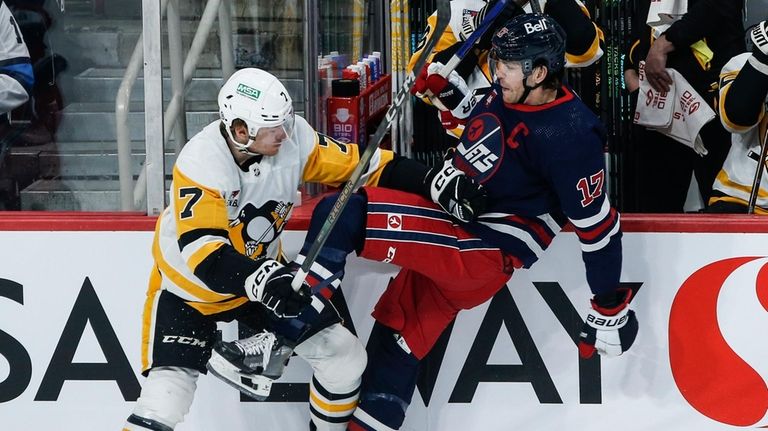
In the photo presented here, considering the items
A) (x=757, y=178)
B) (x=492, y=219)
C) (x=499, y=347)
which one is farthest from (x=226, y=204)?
(x=757, y=178)

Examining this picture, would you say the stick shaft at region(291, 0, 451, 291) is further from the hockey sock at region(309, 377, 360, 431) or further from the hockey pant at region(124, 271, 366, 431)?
the hockey sock at region(309, 377, 360, 431)

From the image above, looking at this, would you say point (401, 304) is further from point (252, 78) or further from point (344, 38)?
point (344, 38)

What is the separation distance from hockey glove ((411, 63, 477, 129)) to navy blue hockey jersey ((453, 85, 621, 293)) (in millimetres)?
375

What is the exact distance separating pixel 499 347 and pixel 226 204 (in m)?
0.96

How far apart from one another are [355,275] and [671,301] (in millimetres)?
910

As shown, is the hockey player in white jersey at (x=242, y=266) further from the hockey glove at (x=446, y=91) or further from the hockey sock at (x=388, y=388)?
the hockey glove at (x=446, y=91)

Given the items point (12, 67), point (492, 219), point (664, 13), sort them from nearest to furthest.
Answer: point (492, 219) → point (12, 67) → point (664, 13)

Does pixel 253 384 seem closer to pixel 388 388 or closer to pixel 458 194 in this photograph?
pixel 388 388

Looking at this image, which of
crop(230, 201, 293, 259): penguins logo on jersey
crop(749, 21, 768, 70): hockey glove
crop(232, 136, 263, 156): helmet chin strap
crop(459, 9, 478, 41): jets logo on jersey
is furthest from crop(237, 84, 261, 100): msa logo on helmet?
crop(749, 21, 768, 70): hockey glove

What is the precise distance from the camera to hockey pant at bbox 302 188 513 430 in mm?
3125

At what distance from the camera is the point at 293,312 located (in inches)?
113

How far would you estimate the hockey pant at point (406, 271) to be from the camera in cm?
312

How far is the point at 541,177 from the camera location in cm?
309

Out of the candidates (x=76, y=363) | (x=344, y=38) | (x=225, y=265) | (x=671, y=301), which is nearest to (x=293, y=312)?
(x=225, y=265)
